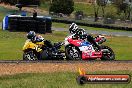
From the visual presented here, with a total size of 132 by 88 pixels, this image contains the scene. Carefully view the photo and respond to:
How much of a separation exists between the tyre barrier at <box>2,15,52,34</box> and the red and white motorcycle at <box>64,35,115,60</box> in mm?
19432

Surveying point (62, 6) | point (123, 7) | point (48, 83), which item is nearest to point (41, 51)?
point (48, 83)

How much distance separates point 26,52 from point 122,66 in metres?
4.17

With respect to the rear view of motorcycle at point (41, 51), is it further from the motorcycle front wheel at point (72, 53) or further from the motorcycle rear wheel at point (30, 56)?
the motorcycle front wheel at point (72, 53)

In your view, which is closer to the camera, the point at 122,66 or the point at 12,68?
the point at 12,68

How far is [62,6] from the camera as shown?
73.0 meters

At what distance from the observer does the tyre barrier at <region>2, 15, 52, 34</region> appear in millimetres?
37938

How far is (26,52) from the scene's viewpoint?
18219 millimetres

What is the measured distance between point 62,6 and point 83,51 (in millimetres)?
54767

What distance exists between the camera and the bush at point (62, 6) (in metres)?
73.0

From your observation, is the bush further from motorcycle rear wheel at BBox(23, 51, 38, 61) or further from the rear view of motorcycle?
motorcycle rear wheel at BBox(23, 51, 38, 61)

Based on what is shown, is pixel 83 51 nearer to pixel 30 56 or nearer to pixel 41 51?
pixel 41 51

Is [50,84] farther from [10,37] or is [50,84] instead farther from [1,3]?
[1,3]

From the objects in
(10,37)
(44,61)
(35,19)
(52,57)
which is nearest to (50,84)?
(44,61)

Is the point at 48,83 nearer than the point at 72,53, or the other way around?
the point at 48,83
